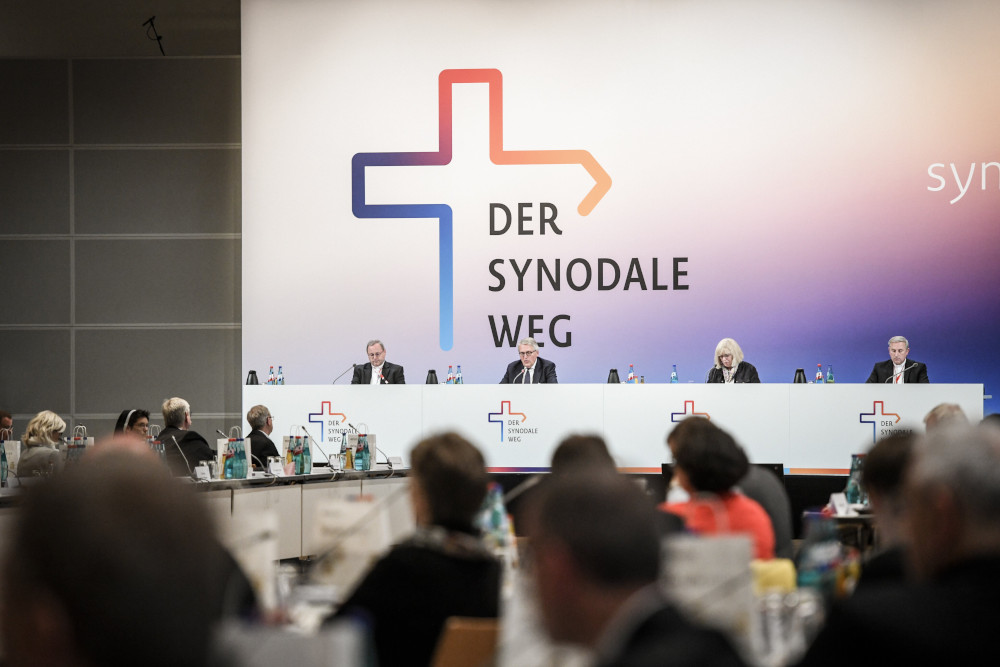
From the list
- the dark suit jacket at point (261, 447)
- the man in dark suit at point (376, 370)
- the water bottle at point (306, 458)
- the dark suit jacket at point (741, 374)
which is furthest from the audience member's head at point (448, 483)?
the man in dark suit at point (376, 370)

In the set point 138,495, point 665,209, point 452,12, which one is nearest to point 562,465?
point 138,495

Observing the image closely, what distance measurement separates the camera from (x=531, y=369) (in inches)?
360

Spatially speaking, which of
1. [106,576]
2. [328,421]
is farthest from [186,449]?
[106,576]

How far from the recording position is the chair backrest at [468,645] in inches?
68.3

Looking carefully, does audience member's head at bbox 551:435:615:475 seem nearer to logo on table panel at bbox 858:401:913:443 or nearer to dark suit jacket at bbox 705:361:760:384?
logo on table panel at bbox 858:401:913:443

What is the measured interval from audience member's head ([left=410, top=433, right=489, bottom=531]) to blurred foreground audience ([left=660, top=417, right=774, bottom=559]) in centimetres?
90

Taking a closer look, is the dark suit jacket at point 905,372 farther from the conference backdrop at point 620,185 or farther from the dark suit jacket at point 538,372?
the dark suit jacket at point 538,372

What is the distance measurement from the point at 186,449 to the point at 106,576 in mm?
6044

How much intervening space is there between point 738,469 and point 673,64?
7.16 metres

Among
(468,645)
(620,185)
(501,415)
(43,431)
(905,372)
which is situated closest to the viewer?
(468,645)

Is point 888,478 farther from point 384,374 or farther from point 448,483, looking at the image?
point 384,374

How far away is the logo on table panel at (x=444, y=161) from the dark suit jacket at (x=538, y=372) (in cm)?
73

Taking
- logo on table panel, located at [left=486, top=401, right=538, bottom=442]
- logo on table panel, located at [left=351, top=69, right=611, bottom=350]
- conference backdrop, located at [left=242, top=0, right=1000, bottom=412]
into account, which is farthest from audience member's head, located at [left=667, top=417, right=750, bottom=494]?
logo on table panel, located at [left=351, top=69, right=611, bottom=350]

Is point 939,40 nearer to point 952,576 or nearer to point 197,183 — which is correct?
point 197,183
